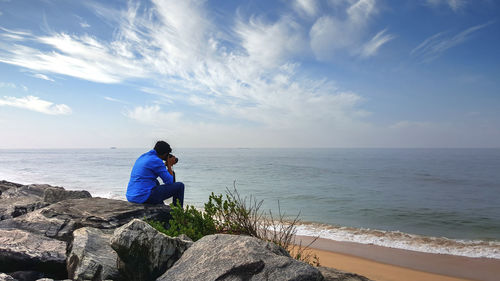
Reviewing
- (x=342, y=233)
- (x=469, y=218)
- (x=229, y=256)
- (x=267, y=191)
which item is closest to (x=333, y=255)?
(x=342, y=233)

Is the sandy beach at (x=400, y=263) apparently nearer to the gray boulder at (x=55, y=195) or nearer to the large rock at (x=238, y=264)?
the large rock at (x=238, y=264)

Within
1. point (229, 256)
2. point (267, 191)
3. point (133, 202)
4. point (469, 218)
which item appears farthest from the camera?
point (267, 191)

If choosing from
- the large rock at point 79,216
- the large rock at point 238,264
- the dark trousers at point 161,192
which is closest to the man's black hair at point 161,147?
the dark trousers at point 161,192

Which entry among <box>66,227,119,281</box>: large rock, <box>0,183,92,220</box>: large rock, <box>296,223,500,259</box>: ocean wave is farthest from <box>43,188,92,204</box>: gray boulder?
<box>296,223,500,259</box>: ocean wave

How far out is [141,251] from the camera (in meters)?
3.65

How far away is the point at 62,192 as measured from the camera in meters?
8.12

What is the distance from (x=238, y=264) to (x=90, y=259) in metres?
2.00

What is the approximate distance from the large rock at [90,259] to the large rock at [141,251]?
0.34 meters

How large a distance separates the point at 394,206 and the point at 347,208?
10.8ft

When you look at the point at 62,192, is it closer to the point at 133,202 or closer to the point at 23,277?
the point at 133,202

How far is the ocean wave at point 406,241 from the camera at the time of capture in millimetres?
10078

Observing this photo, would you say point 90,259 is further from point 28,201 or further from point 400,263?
point 400,263

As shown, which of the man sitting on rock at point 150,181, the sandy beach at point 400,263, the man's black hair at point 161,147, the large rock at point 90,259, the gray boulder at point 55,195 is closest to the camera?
the large rock at point 90,259

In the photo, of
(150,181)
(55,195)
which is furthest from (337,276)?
(55,195)
